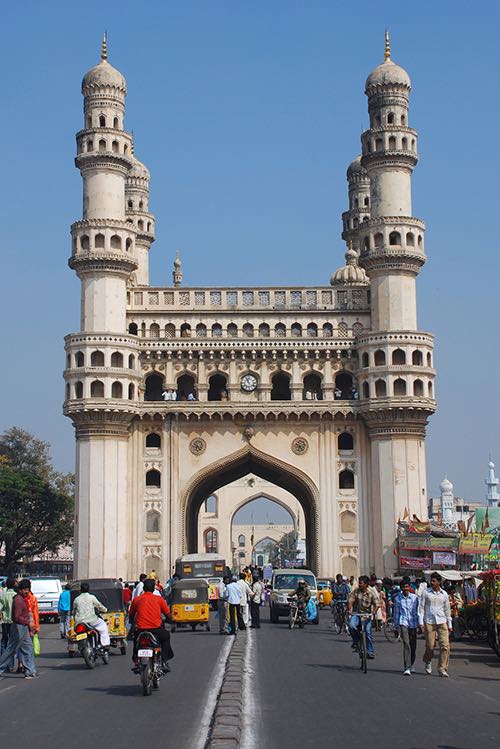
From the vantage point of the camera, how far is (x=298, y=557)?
84062 millimetres

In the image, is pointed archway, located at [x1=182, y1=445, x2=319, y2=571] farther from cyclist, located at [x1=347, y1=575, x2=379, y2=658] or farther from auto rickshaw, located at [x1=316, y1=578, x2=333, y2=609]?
cyclist, located at [x1=347, y1=575, x2=379, y2=658]

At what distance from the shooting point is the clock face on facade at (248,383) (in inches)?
2095

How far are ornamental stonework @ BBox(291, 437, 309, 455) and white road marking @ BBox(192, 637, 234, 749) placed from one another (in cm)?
3008

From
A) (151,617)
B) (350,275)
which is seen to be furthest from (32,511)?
(151,617)

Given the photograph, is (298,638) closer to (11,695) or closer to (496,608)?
(496,608)

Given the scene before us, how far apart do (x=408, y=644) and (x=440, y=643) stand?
28.9 inches

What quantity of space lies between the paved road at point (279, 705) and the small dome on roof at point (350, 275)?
43193mm

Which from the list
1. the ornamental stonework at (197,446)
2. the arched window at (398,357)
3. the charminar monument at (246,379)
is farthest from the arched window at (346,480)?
the ornamental stonework at (197,446)

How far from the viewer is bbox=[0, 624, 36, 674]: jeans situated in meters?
17.9

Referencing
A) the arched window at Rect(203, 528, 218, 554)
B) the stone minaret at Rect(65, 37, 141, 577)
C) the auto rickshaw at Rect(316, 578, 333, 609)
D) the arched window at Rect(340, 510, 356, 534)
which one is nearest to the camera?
the auto rickshaw at Rect(316, 578, 333, 609)

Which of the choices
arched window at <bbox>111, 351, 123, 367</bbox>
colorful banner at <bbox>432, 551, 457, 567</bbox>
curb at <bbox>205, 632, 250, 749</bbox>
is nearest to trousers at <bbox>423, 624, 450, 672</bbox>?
curb at <bbox>205, 632, 250, 749</bbox>

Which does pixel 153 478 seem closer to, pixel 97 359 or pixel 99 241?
pixel 97 359

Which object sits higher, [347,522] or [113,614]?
[347,522]

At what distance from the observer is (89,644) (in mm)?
19656
